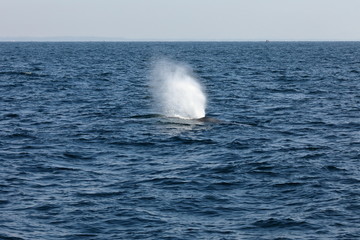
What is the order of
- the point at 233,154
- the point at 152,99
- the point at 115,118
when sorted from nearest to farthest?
the point at 233,154 → the point at 115,118 → the point at 152,99

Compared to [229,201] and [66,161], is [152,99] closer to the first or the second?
[66,161]

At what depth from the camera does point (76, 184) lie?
22.7m

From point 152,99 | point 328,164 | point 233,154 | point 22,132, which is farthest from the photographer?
point 152,99

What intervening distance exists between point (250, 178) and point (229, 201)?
3262mm

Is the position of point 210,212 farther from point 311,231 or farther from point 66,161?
point 66,161

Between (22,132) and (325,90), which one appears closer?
(22,132)

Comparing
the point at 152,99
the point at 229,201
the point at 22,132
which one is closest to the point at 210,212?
the point at 229,201

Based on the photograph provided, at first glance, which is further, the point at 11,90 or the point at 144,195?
the point at 11,90

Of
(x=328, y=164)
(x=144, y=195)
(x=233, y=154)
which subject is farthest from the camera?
(x=233, y=154)

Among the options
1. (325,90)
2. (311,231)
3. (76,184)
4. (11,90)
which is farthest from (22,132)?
(325,90)

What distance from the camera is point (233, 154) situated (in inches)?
1105

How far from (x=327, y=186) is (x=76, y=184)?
9.58 metres

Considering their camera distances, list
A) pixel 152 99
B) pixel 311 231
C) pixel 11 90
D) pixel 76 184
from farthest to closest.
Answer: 1. pixel 11 90
2. pixel 152 99
3. pixel 76 184
4. pixel 311 231

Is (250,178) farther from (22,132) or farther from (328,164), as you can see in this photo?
(22,132)
